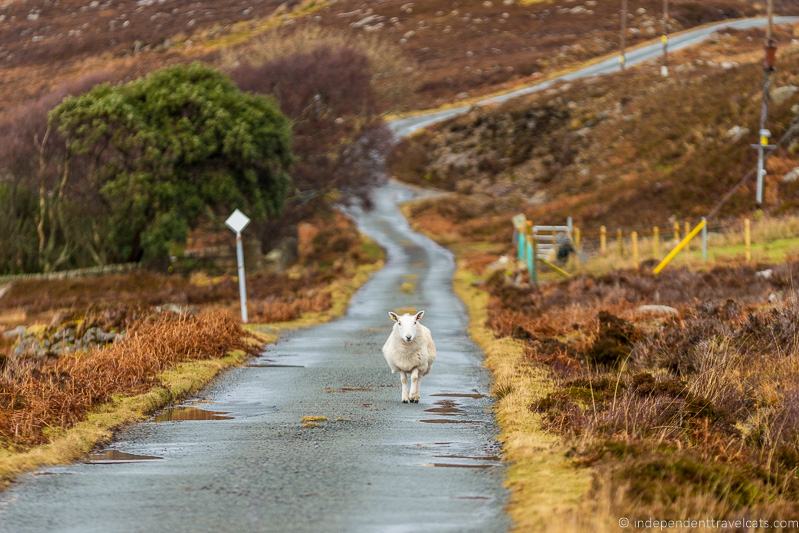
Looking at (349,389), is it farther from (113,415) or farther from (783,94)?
(783,94)

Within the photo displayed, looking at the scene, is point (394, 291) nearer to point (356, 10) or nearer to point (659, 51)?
point (659, 51)

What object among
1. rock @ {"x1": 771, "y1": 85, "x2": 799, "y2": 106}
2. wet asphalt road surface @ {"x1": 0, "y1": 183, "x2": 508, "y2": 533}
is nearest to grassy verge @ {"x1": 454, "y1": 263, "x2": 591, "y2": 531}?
wet asphalt road surface @ {"x1": 0, "y1": 183, "x2": 508, "y2": 533}

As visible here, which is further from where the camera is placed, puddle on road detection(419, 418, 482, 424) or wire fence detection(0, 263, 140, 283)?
wire fence detection(0, 263, 140, 283)

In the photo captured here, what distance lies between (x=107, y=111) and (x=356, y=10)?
295 feet

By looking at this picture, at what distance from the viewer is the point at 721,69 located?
298 ft

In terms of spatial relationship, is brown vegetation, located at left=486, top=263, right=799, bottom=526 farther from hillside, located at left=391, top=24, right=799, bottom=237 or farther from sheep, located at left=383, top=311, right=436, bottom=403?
hillside, located at left=391, top=24, right=799, bottom=237

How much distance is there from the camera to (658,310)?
27.1 m

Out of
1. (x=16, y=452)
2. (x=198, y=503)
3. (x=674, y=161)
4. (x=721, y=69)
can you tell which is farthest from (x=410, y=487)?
(x=721, y=69)

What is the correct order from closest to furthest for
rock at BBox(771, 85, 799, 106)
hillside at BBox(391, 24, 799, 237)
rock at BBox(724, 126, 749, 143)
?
hillside at BBox(391, 24, 799, 237) < rock at BBox(724, 126, 749, 143) < rock at BBox(771, 85, 799, 106)

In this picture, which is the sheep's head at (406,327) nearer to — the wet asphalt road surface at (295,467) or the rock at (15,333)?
the wet asphalt road surface at (295,467)

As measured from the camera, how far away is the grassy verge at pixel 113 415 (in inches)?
477

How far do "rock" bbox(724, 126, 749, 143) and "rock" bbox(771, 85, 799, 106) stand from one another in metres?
2.25

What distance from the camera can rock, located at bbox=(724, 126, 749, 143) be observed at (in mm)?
63406

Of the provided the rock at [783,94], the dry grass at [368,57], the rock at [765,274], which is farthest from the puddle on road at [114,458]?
the dry grass at [368,57]
